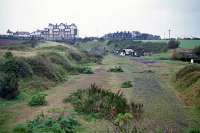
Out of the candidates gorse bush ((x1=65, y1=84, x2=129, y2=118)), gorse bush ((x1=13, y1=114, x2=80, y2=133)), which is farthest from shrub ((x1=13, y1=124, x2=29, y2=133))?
gorse bush ((x1=65, y1=84, x2=129, y2=118))

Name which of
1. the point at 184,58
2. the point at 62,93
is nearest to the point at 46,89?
the point at 62,93

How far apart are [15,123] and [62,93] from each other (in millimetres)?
10241

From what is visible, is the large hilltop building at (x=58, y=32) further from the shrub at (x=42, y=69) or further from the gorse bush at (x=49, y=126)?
the gorse bush at (x=49, y=126)

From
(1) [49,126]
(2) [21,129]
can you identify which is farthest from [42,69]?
(1) [49,126]

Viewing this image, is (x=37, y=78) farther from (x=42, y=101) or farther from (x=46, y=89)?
(x=42, y=101)

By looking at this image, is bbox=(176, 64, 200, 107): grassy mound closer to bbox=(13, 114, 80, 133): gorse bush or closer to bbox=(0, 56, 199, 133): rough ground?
bbox=(0, 56, 199, 133): rough ground

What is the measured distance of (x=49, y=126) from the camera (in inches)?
669

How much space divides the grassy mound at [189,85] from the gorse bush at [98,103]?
491cm

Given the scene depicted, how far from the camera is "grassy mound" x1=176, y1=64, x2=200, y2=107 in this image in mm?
25292

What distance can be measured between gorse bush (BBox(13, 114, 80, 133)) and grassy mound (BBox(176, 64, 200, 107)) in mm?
8997

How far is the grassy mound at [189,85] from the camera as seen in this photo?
25292 mm

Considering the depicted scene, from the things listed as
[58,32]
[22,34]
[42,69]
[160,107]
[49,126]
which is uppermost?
[58,32]

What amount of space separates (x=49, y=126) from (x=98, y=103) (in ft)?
18.2

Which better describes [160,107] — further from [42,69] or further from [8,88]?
[42,69]
